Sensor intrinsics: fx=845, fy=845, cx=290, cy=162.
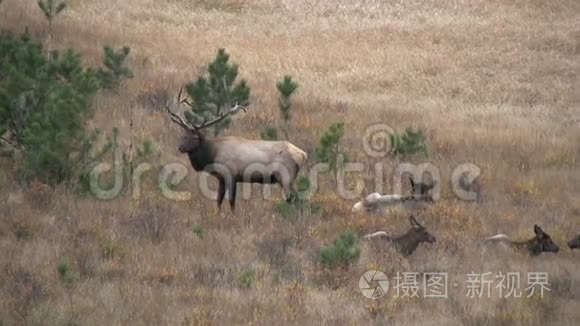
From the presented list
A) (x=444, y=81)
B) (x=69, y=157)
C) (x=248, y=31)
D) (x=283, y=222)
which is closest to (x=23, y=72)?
(x=69, y=157)

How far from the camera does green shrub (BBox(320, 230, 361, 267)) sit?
8.82m

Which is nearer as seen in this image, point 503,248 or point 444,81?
point 503,248

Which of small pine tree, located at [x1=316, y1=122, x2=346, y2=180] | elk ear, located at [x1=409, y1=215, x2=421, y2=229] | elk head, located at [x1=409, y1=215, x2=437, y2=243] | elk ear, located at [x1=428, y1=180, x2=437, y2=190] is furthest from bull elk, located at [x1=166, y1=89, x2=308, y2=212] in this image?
elk ear, located at [x1=428, y1=180, x2=437, y2=190]

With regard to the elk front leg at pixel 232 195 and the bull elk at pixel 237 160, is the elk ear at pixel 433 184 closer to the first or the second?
the bull elk at pixel 237 160

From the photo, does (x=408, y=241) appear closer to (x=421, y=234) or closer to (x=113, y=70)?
(x=421, y=234)

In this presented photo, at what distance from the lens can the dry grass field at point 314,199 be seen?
7883 millimetres

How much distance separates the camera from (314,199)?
1166cm

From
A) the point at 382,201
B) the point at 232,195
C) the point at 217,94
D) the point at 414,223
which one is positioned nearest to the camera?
the point at 414,223

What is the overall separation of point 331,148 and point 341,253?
450 cm

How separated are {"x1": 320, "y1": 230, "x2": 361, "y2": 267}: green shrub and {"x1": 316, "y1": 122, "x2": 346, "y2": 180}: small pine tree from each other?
12.4 ft

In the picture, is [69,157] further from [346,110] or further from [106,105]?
[346,110]

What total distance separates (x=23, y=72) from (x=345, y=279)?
641 centimetres

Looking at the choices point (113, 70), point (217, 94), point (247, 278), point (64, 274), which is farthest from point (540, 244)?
point (113, 70)

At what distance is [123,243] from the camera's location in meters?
9.27
